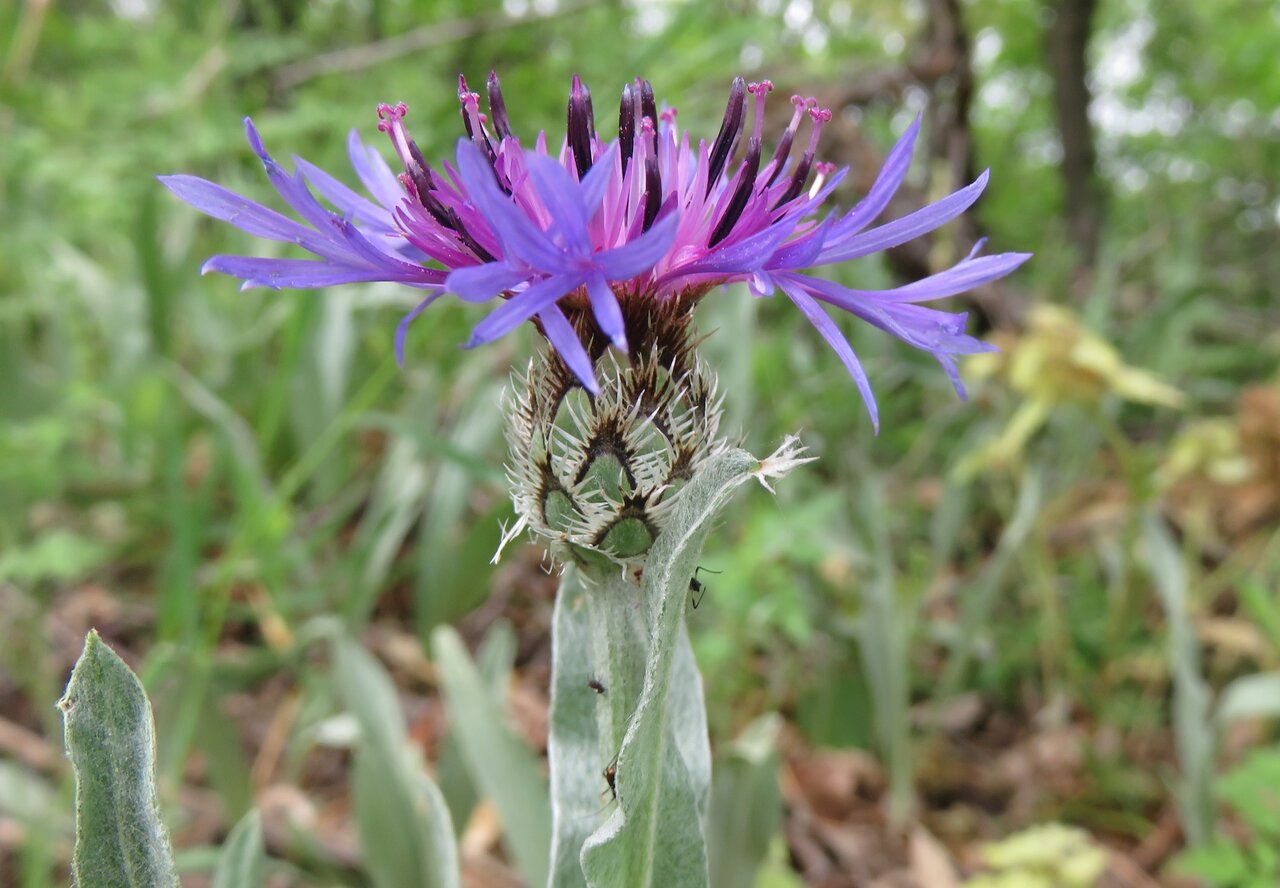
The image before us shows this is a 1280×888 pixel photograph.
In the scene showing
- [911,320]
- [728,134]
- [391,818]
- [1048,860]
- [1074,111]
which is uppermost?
[1074,111]

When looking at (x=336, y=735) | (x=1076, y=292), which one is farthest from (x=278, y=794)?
(x=1076, y=292)

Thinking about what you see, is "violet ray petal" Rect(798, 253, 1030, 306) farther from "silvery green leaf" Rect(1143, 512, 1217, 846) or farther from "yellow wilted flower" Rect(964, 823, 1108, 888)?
"silvery green leaf" Rect(1143, 512, 1217, 846)

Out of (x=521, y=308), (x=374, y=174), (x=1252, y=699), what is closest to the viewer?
(x=521, y=308)

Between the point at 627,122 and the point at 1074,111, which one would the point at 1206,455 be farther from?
the point at 1074,111

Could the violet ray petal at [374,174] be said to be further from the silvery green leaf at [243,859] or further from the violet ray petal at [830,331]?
the silvery green leaf at [243,859]

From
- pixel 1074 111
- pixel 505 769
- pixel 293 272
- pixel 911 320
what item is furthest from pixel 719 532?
pixel 1074 111

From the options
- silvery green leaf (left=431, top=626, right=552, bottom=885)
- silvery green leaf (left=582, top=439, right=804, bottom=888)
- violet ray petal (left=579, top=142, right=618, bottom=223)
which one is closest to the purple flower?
violet ray petal (left=579, top=142, right=618, bottom=223)

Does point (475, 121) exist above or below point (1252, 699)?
above
